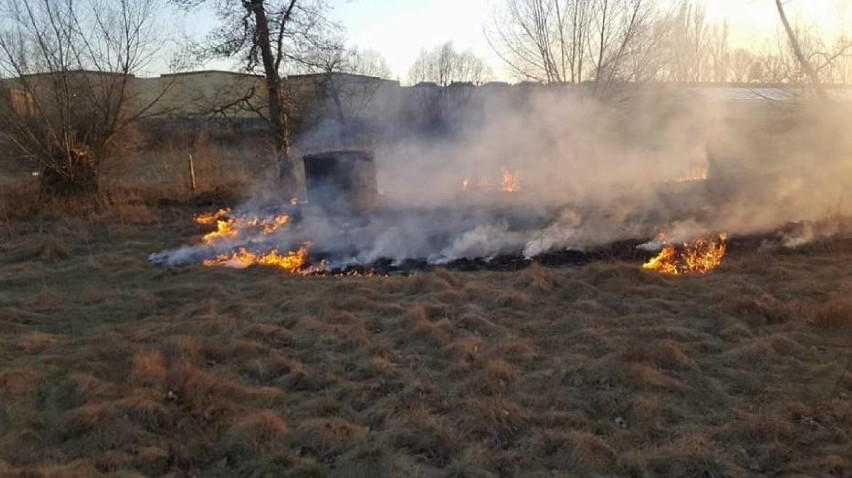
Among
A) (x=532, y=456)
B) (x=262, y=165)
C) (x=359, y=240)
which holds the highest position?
(x=262, y=165)

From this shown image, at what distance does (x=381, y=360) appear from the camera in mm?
5445

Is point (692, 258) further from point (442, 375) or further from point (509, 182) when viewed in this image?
point (509, 182)

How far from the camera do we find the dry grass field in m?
3.93

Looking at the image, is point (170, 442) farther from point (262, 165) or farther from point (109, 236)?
point (262, 165)

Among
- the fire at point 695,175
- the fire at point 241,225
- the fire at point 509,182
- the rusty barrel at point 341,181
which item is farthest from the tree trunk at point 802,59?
the fire at point 241,225

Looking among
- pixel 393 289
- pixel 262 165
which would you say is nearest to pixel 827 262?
pixel 393 289

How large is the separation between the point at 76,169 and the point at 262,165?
5.09 m

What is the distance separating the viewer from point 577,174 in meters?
15.8

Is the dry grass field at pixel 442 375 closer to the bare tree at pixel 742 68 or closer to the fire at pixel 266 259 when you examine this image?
the fire at pixel 266 259

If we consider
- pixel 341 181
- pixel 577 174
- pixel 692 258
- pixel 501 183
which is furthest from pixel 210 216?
pixel 692 258

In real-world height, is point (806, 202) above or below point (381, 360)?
above

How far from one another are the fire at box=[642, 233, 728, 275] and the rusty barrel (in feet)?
19.2

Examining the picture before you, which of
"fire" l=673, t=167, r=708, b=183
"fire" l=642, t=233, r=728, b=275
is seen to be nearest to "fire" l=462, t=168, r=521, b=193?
"fire" l=673, t=167, r=708, b=183

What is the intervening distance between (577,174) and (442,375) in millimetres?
11721
